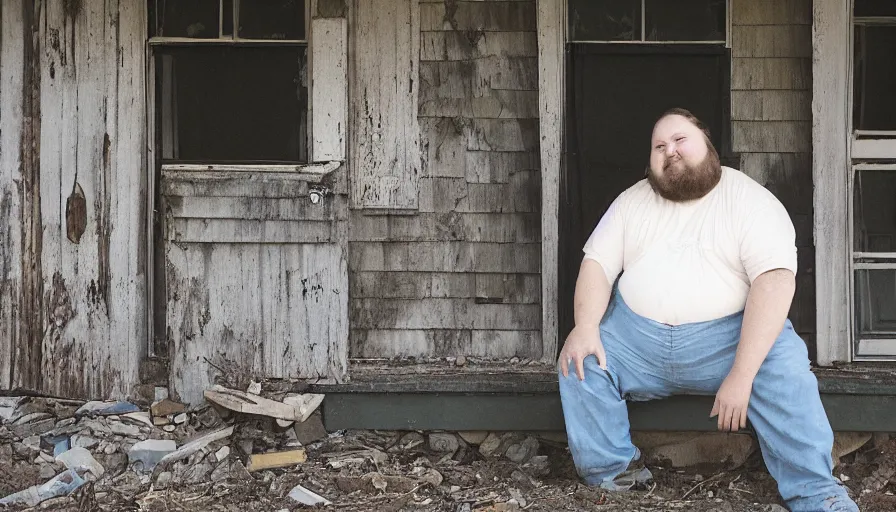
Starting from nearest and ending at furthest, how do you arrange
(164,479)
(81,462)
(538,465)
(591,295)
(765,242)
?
(765,242)
(591,295)
(164,479)
(81,462)
(538,465)

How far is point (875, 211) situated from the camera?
15.0 feet

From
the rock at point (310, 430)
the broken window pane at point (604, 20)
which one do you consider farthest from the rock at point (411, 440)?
the broken window pane at point (604, 20)

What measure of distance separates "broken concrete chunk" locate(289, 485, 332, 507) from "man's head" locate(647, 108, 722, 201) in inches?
71.6

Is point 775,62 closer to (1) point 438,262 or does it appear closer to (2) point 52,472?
(1) point 438,262

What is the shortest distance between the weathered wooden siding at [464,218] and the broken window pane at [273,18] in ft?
1.25

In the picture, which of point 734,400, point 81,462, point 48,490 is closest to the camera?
point 734,400

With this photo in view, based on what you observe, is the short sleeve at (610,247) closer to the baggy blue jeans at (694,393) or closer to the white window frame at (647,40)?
the baggy blue jeans at (694,393)

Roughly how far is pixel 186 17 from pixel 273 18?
0.43 m

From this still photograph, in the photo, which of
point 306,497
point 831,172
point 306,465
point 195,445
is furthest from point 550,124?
point 195,445

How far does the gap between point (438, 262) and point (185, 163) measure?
1361mm

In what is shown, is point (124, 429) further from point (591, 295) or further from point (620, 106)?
point (620, 106)

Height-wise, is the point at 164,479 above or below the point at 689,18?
below

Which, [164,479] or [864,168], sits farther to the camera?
[864,168]

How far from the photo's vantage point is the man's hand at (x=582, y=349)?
3.52m
